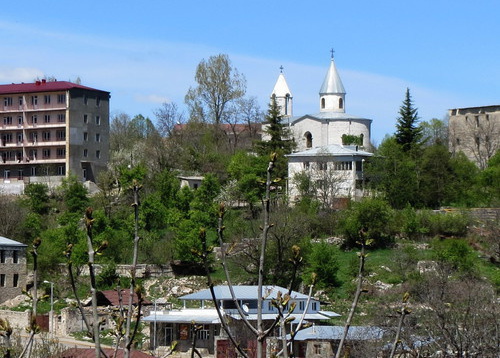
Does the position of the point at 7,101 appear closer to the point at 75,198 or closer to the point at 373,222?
the point at 75,198

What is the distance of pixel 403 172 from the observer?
62.2 meters

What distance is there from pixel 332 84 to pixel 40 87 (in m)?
21.3

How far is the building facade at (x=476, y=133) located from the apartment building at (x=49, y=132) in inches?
998

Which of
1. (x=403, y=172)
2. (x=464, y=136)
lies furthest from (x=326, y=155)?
(x=464, y=136)

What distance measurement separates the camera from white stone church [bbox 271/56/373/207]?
212ft

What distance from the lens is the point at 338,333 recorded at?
3725 cm

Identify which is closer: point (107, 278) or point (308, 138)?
point (107, 278)

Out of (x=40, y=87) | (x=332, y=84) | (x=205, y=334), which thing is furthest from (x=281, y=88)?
(x=205, y=334)

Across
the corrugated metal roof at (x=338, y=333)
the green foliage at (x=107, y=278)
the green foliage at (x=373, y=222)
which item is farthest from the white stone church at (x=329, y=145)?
the corrugated metal roof at (x=338, y=333)

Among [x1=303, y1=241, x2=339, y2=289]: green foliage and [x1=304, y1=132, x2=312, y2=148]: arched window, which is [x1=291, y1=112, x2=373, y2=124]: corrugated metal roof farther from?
[x1=303, y1=241, x2=339, y2=289]: green foliage

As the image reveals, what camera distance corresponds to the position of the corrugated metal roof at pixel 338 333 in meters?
35.3

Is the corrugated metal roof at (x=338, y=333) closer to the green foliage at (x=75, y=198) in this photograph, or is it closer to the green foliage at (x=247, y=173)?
the green foliage at (x=247, y=173)

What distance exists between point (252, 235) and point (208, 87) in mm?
30362

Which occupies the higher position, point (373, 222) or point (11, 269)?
point (373, 222)
